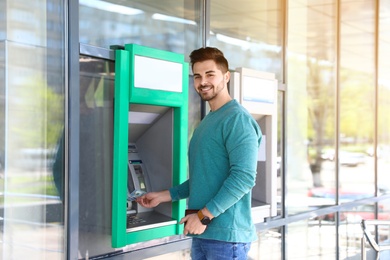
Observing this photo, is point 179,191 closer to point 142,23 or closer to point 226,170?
point 226,170

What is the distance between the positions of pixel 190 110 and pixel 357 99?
2947mm

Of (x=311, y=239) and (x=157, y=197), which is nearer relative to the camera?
(x=157, y=197)

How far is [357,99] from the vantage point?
5.82 metres

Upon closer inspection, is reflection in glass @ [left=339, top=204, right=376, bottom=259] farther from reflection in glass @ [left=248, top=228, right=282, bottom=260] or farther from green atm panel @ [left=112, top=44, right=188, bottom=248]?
green atm panel @ [left=112, top=44, right=188, bottom=248]

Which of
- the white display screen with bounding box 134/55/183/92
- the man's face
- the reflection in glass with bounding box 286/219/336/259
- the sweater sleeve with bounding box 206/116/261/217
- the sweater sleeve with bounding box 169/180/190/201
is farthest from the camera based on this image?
the reflection in glass with bounding box 286/219/336/259

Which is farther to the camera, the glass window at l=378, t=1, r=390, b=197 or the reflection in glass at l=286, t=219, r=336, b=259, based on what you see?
the glass window at l=378, t=1, r=390, b=197

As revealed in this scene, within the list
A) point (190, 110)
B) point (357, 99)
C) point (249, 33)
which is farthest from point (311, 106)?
point (190, 110)

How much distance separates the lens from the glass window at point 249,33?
3.76m

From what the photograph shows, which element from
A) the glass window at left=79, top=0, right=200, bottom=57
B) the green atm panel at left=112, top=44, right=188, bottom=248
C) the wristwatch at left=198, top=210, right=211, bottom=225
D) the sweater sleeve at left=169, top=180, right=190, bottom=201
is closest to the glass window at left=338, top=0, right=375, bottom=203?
the glass window at left=79, top=0, right=200, bottom=57

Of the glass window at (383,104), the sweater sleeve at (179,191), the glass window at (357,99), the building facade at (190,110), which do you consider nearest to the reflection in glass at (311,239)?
the building facade at (190,110)

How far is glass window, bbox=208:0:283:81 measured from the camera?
12.3 ft

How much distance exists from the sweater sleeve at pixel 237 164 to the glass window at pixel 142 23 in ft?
3.06

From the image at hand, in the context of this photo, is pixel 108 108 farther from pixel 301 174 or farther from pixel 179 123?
pixel 301 174

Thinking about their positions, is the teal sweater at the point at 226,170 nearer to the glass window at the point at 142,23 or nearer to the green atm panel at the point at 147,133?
the green atm panel at the point at 147,133
